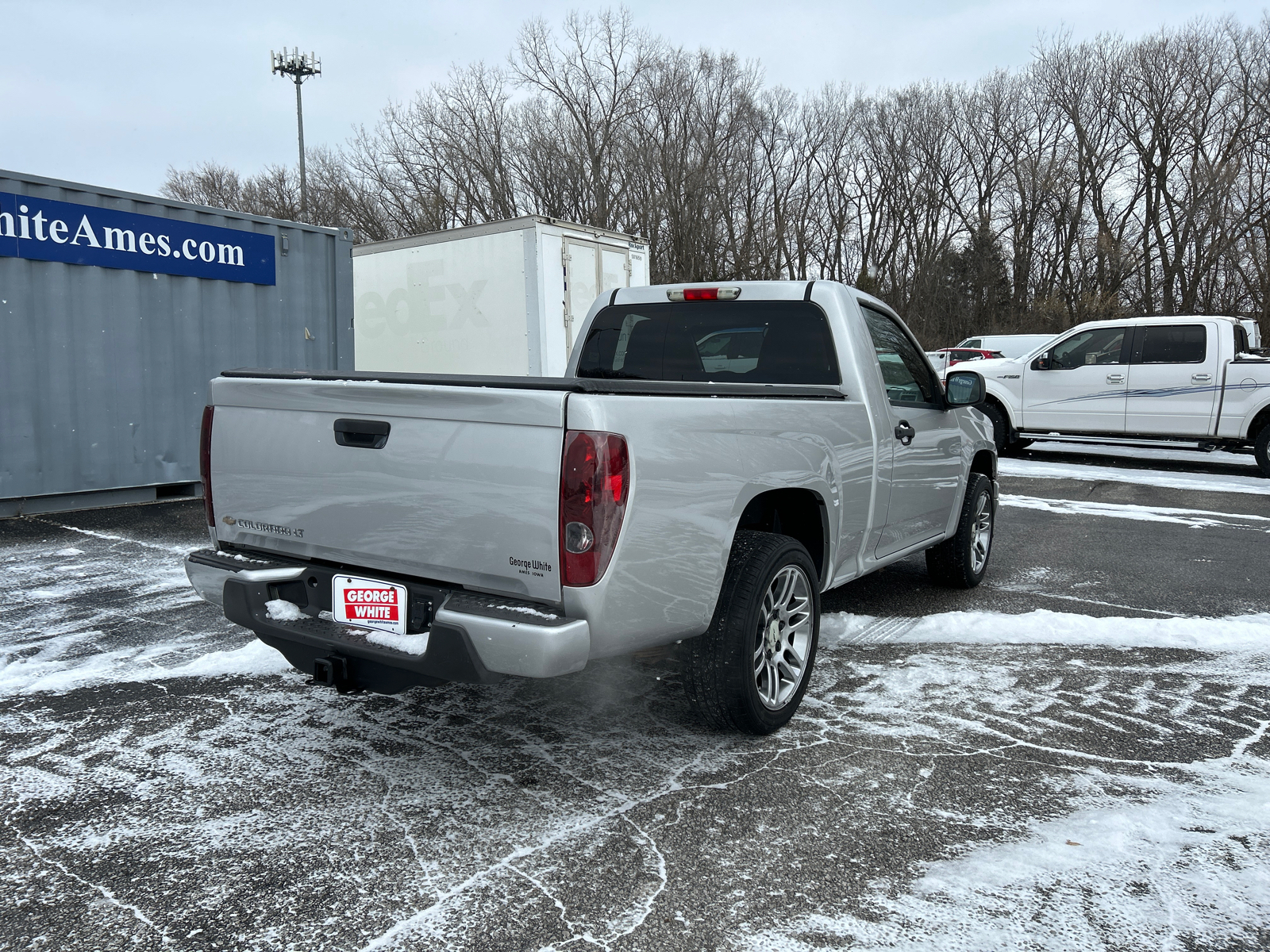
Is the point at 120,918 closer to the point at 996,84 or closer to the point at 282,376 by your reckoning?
the point at 282,376

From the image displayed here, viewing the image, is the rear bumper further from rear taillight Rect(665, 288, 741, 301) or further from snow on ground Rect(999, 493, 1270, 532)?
snow on ground Rect(999, 493, 1270, 532)

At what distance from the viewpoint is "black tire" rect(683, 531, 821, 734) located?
329 cm

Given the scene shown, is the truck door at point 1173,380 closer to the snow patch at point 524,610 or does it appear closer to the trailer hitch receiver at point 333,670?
the snow patch at point 524,610

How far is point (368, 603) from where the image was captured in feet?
10.1

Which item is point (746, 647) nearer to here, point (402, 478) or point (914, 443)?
point (402, 478)

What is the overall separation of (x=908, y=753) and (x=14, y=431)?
315 inches

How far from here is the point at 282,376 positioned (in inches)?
134

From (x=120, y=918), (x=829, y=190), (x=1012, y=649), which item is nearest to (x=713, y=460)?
(x=120, y=918)

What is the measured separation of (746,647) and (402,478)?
4.22 feet

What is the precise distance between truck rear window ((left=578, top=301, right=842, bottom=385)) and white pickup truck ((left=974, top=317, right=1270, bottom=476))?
1012 cm

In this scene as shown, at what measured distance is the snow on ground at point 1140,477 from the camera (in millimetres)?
11312

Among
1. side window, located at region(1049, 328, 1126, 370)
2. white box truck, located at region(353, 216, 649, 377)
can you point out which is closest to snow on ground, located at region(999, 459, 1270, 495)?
side window, located at region(1049, 328, 1126, 370)

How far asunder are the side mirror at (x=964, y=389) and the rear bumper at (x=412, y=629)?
3231 mm

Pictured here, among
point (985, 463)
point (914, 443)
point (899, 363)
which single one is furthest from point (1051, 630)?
point (899, 363)
